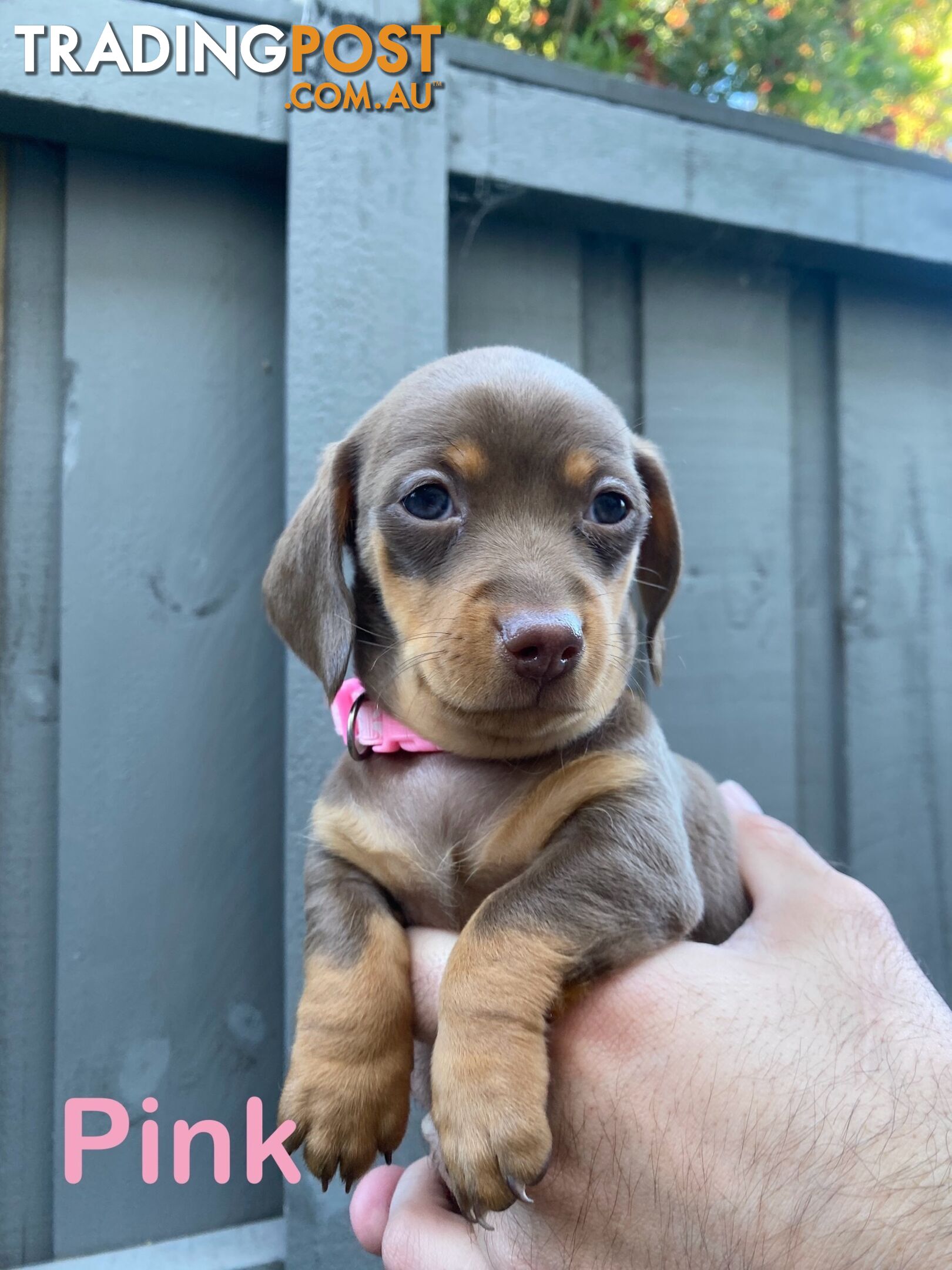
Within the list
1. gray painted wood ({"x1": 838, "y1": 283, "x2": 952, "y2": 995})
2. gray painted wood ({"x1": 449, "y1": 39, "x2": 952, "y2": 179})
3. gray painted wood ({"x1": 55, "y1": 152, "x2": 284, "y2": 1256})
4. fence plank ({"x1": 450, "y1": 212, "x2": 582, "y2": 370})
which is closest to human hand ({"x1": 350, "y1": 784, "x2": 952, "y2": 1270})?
gray painted wood ({"x1": 55, "y1": 152, "x2": 284, "y2": 1256})

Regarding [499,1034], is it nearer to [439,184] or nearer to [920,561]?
[439,184]

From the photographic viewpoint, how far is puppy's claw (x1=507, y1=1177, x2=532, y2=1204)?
1.41m

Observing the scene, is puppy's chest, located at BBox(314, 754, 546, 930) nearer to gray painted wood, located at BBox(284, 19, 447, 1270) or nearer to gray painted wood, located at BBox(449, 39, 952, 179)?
gray painted wood, located at BBox(284, 19, 447, 1270)

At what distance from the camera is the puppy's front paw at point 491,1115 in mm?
1408

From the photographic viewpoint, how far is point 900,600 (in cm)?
314

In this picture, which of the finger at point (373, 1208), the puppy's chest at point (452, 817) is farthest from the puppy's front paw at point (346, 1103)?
the puppy's chest at point (452, 817)

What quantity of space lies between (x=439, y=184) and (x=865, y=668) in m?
2.19

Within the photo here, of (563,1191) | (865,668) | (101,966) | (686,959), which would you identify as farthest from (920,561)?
(101,966)

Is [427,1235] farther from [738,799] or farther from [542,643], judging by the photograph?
[738,799]

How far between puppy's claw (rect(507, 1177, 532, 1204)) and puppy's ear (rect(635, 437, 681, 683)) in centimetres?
121

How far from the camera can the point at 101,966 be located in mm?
2281

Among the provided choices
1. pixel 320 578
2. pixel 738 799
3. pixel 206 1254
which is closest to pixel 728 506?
pixel 738 799

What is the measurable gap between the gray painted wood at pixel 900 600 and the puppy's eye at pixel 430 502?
1.87 m

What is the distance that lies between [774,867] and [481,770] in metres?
0.84
